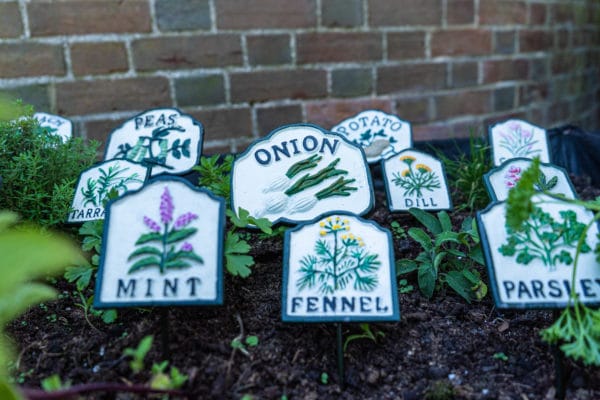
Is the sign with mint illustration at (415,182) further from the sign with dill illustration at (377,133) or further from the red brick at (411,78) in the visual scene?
the red brick at (411,78)

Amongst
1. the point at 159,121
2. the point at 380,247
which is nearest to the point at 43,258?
the point at 380,247

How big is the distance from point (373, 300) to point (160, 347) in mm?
404

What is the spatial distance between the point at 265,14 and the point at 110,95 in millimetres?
695

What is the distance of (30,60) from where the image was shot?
199 centimetres

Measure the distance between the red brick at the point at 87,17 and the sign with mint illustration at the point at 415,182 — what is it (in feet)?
3.84

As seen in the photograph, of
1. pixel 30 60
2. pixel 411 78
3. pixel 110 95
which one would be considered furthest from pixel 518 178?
pixel 30 60

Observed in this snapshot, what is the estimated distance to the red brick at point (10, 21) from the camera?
192 cm

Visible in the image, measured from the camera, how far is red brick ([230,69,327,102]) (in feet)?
7.43

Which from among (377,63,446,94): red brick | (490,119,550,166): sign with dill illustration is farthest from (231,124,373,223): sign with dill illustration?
(377,63,446,94): red brick

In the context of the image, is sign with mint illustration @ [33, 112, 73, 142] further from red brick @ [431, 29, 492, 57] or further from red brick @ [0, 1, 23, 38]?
red brick @ [431, 29, 492, 57]

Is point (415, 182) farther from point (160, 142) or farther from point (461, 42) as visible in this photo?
Result: point (461, 42)

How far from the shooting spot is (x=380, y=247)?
1024 millimetres

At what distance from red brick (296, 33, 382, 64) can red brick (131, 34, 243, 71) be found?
281mm

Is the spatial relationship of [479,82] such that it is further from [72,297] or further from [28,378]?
[28,378]
